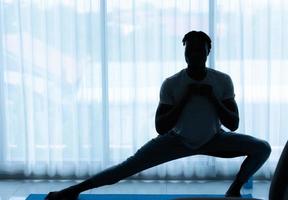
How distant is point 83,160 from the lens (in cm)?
393

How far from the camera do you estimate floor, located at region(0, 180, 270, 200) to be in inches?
143

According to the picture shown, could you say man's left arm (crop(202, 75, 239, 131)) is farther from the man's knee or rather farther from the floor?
the floor

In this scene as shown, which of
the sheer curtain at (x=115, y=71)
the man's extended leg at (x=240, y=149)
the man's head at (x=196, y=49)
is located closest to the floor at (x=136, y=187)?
the sheer curtain at (x=115, y=71)

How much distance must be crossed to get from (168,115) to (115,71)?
1.04 meters

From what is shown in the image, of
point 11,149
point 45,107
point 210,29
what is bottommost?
point 11,149

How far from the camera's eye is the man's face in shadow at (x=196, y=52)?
2.87 m

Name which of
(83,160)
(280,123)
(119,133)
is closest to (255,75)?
(280,123)

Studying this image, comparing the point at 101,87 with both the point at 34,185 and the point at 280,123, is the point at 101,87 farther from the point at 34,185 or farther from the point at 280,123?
the point at 280,123

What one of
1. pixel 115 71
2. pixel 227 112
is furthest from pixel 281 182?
pixel 115 71

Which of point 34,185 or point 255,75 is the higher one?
point 255,75

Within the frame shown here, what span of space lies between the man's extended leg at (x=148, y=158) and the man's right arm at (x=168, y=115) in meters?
0.07

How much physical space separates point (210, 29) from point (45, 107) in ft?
4.24

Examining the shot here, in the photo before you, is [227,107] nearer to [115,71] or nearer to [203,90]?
[203,90]

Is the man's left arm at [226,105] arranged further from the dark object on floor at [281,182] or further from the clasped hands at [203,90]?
the dark object on floor at [281,182]
